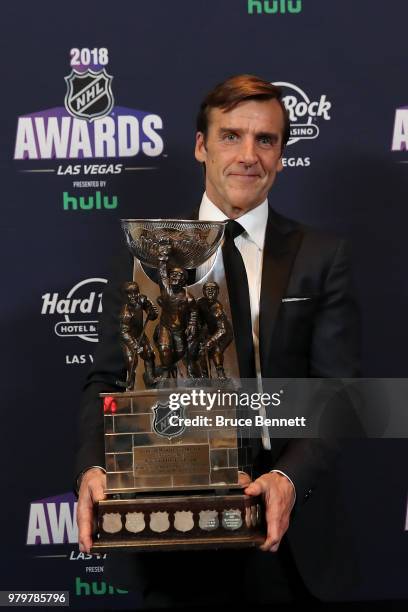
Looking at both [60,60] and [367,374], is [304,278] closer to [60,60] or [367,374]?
[367,374]

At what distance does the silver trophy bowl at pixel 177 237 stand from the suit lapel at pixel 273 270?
0.98 ft

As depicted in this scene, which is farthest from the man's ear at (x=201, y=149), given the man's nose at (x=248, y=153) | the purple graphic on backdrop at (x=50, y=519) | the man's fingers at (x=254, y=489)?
the purple graphic on backdrop at (x=50, y=519)

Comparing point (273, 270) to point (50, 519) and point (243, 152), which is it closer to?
point (243, 152)

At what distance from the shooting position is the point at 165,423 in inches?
61.3

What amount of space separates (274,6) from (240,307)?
1.08 m

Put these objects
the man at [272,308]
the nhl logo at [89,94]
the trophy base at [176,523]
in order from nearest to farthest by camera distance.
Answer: the trophy base at [176,523] < the man at [272,308] < the nhl logo at [89,94]

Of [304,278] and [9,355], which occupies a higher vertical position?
[304,278]

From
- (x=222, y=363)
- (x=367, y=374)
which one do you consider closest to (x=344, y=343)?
(x=222, y=363)

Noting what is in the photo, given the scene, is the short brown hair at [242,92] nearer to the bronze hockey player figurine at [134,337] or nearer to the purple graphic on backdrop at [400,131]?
the bronze hockey player figurine at [134,337]

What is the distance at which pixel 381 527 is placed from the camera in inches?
107

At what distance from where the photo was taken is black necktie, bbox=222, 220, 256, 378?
1893 mm

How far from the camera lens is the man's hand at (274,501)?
1.59m

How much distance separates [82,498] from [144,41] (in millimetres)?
1404

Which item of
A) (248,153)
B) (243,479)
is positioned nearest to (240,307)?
(248,153)
